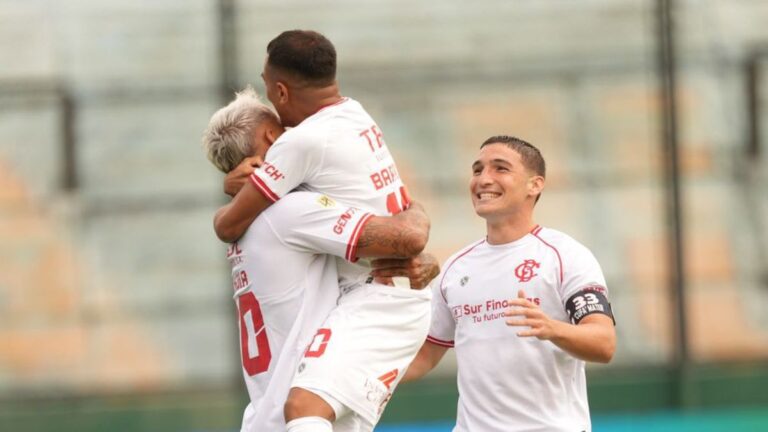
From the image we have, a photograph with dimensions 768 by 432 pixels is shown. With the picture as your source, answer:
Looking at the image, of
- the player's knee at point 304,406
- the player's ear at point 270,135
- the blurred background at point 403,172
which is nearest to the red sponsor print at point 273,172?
the player's ear at point 270,135

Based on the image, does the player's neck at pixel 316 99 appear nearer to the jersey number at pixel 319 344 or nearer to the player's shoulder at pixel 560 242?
the jersey number at pixel 319 344

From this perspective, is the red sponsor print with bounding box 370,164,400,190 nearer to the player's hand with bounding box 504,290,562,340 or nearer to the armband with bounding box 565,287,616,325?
the player's hand with bounding box 504,290,562,340

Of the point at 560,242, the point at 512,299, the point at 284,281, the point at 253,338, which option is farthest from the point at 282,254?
the point at 560,242

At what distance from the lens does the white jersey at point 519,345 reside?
5109mm

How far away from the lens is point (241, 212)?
187 inches

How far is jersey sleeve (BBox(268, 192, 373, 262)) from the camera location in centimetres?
462

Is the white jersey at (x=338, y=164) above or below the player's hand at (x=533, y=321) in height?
above

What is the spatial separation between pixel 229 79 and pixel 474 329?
660 centimetres

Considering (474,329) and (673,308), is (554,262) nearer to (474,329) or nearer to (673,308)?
(474,329)

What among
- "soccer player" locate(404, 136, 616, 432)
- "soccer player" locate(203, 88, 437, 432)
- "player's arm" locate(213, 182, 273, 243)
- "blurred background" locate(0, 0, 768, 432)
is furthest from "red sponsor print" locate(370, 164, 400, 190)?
"blurred background" locate(0, 0, 768, 432)

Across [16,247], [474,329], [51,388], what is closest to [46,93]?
[16,247]

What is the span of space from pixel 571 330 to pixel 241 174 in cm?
114

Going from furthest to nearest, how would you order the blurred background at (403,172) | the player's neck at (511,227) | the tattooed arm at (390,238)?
1. the blurred background at (403,172)
2. the player's neck at (511,227)
3. the tattooed arm at (390,238)

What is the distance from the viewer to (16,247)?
11477mm
